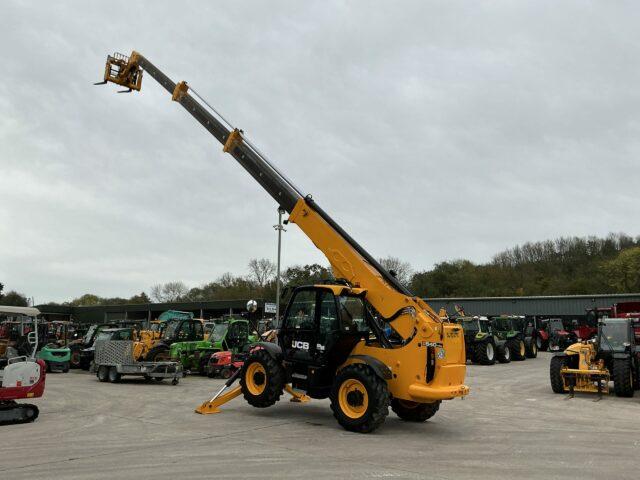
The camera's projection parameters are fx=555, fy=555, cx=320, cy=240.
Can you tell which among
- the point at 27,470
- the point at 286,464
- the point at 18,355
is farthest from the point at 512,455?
the point at 18,355

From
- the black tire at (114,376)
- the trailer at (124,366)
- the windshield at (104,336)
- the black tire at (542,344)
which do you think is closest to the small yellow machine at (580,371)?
the trailer at (124,366)

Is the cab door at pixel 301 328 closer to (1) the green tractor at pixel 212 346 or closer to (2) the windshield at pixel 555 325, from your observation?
(1) the green tractor at pixel 212 346

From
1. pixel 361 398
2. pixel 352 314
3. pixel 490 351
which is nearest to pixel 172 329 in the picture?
pixel 352 314

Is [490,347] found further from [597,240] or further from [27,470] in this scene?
[597,240]

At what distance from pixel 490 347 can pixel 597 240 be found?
193ft

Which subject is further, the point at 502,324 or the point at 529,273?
the point at 529,273

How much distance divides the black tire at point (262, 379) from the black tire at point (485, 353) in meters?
16.4

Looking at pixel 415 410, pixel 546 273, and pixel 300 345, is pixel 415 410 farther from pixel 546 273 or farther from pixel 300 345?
pixel 546 273

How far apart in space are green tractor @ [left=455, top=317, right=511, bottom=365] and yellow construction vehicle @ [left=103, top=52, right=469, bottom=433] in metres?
15.3

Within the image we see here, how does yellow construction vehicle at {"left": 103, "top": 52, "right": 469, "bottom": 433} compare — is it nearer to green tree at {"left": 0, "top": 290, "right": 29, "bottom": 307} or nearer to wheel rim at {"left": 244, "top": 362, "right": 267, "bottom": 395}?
wheel rim at {"left": 244, "top": 362, "right": 267, "bottom": 395}

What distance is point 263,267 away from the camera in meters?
85.2

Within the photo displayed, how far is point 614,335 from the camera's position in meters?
15.6

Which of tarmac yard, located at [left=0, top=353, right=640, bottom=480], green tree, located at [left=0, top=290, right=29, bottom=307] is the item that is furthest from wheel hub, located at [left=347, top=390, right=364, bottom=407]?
green tree, located at [left=0, top=290, right=29, bottom=307]

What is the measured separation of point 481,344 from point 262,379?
54.6 ft
